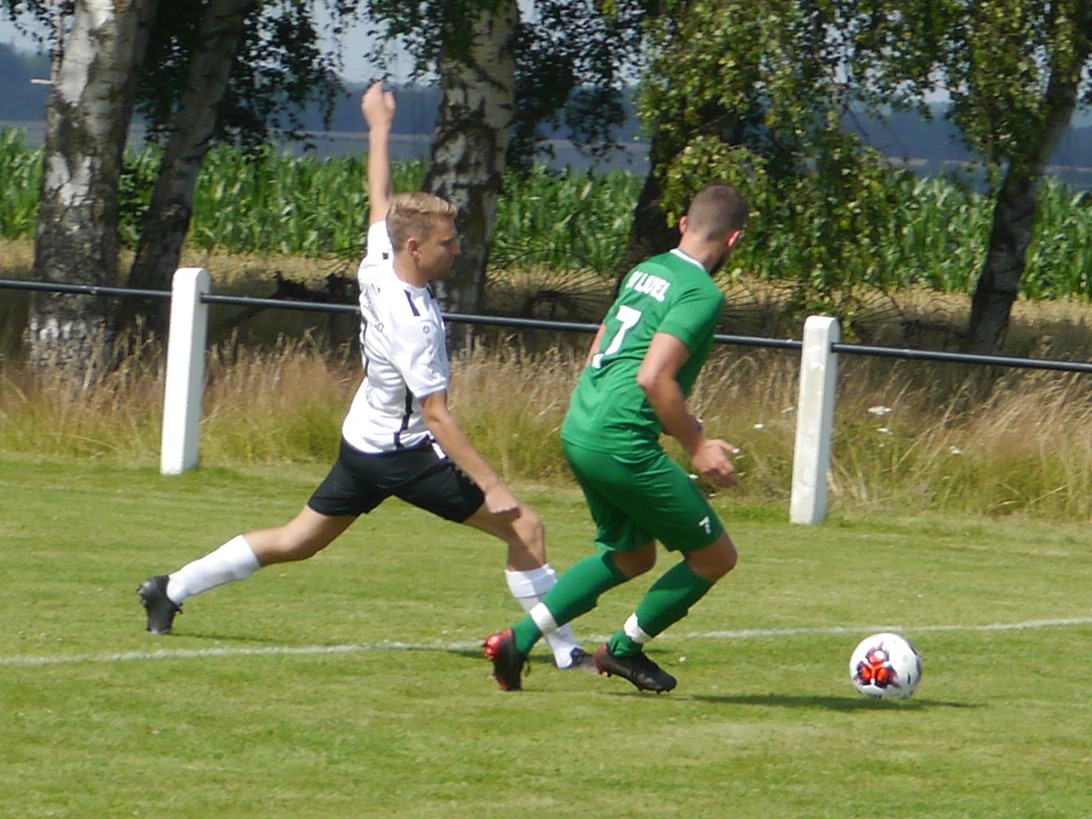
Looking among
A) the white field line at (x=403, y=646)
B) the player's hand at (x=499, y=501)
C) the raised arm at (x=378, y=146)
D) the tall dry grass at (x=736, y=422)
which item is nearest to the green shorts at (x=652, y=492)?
the player's hand at (x=499, y=501)

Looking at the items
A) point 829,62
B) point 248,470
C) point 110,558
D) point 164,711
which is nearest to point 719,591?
point 110,558

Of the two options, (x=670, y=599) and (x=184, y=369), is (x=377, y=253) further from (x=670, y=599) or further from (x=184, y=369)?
(x=184, y=369)

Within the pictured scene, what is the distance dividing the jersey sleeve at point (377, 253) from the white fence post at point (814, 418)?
5.50 m

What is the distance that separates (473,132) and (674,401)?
37.2 ft

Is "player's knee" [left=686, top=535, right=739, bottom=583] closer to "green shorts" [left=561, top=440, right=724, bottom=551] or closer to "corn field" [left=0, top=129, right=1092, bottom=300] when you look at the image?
"green shorts" [left=561, top=440, right=724, bottom=551]

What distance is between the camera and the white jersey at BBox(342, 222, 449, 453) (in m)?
7.04

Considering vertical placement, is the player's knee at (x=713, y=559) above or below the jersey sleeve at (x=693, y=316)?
below

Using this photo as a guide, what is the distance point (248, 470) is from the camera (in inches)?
555

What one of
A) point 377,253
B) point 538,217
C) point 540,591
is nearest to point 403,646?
point 540,591

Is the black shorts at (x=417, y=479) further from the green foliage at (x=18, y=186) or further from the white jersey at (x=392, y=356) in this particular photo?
the green foliage at (x=18, y=186)

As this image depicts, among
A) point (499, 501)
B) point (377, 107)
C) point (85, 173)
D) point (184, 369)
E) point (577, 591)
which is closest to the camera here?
point (499, 501)

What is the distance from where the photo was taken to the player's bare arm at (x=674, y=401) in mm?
6469

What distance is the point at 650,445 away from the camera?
266 inches

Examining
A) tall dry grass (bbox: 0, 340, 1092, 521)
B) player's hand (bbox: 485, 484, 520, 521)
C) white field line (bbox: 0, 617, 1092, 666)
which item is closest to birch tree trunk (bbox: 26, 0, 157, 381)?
tall dry grass (bbox: 0, 340, 1092, 521)
